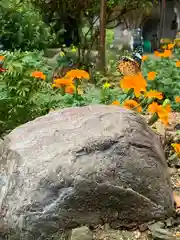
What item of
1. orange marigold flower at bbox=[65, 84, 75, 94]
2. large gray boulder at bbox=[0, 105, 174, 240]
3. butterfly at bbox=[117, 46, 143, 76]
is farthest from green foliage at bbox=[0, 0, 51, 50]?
large gray boulder at bbox=[0, 105, 174, 240]

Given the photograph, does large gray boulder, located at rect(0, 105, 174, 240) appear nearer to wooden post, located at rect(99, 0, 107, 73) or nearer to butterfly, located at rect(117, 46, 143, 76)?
butterfly, located at rect(117, 46, 143, 76)

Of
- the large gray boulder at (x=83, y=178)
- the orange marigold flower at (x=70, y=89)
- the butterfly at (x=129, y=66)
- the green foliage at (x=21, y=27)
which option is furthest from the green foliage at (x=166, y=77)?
the green foliage at (x=21, y=27)

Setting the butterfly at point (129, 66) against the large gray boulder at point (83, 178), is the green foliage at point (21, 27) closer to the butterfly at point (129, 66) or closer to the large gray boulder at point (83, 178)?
the butterfly at point (129, 66)

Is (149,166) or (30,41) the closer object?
(149,166)

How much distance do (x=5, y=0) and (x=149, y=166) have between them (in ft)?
28.6

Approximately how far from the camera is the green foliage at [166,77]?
242 inches

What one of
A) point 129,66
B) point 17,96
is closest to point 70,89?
point 17,96

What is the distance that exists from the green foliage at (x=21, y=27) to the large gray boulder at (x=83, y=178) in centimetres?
780

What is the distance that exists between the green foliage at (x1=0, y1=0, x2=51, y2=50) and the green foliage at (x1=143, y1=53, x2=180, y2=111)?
4.19 metres

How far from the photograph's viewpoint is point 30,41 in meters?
10.4

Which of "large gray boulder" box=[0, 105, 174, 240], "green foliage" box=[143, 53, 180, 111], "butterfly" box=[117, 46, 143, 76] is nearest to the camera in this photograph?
"large gray boulder" box=[0, 105, 174, 240]

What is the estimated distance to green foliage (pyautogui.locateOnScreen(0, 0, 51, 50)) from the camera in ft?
34.0

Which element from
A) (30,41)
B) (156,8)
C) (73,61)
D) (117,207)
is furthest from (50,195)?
(156,8)

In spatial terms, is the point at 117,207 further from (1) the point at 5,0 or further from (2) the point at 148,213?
(1) the point at 5,0
